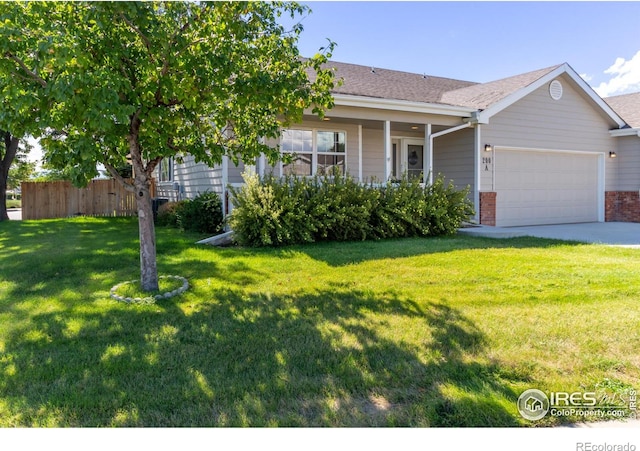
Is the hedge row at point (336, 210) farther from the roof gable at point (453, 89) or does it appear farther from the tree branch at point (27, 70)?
the tree branch at point (27, 70)

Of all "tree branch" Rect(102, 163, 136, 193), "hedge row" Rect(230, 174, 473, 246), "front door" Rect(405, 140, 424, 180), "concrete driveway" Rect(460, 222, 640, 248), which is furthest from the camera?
"front door" Rect(405, 140, 424, 180)

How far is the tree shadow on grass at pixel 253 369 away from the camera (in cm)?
253

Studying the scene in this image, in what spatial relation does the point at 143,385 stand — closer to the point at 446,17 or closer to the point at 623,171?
the point at 446,17

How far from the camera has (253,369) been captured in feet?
10.2

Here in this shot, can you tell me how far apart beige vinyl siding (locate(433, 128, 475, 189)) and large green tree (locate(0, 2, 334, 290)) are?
778cm

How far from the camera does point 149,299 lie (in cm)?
475

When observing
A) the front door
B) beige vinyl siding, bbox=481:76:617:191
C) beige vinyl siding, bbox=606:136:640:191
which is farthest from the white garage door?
the front door

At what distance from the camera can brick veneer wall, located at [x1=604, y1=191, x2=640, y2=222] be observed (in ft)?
46.3

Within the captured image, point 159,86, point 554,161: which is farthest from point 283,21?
point 554,161

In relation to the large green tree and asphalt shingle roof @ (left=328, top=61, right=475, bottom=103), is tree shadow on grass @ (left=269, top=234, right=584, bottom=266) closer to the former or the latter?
the large green tree

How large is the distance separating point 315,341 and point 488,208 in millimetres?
9744

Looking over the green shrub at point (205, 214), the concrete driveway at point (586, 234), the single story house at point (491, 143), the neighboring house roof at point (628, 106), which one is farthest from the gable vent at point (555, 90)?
the green shrub at point (205, 214)

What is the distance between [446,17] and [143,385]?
343 inches
